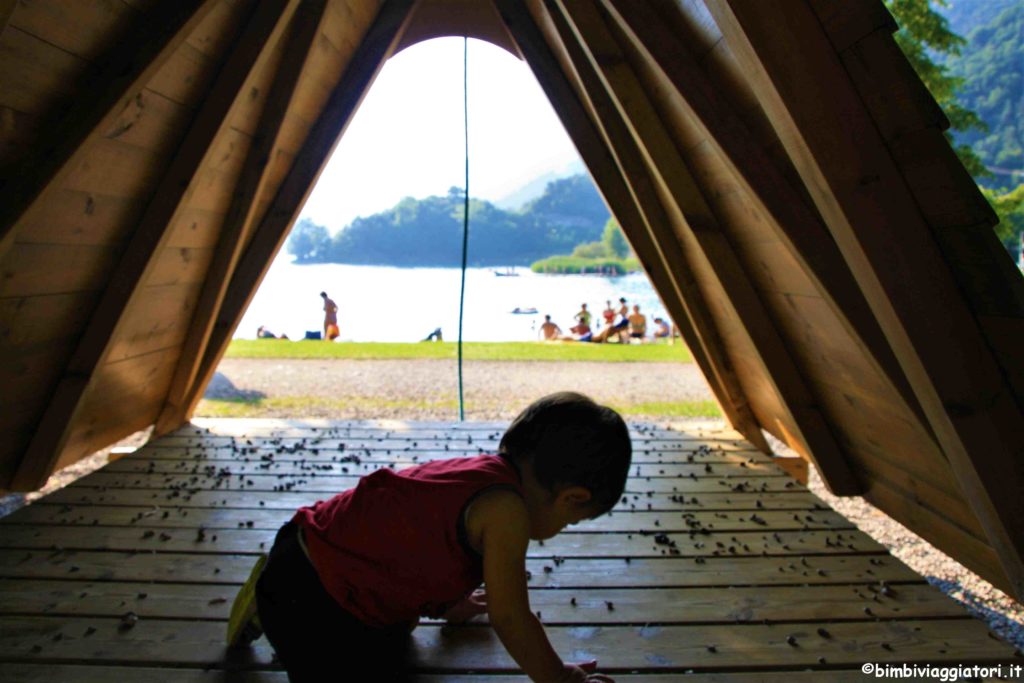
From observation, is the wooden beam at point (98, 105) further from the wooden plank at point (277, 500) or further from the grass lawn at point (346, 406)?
the grass lawn at point (346, 406)

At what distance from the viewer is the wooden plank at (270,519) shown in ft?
9.55

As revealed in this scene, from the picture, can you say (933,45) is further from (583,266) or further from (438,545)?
(583,266)

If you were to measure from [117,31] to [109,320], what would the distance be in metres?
1.26

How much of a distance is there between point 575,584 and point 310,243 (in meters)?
32.8

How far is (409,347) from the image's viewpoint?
12055 mm

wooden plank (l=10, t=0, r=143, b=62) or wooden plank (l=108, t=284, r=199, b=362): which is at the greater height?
wooden plank (l=10, t=0, r=143, b=62)

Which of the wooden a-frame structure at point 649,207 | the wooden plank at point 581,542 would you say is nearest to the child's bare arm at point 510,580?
the wooden a-frame structure at point 649,207

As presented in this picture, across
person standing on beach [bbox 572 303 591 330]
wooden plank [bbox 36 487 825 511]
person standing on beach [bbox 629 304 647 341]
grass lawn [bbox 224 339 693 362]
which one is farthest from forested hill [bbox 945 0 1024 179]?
wooden plank [bbox 36 487 825 511]

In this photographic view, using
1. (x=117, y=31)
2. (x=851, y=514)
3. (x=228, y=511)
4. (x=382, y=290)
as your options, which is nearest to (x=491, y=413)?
(x=851, y=514)

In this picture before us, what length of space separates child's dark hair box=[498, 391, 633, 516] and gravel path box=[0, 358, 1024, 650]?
15.1 feet

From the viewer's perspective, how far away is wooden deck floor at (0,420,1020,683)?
1.97 metres

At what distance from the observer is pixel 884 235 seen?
1.49m

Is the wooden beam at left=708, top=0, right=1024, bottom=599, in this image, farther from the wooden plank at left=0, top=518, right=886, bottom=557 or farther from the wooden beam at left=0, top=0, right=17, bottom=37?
the wooden beam at left=0, top=0, right=17, bottom=37

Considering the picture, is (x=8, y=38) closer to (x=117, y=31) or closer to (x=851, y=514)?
(x=117, y=31)
